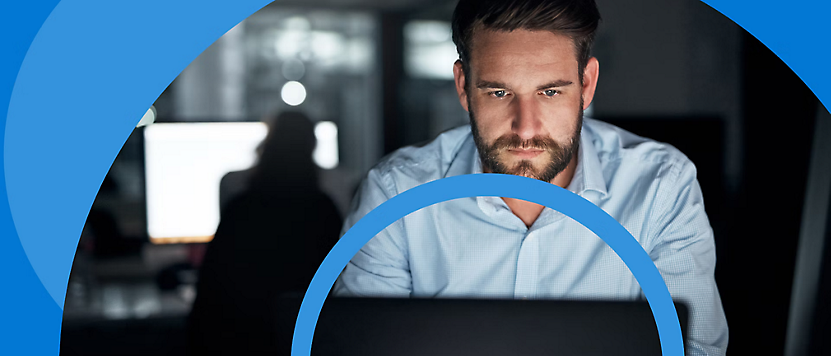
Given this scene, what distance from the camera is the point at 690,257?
132cm

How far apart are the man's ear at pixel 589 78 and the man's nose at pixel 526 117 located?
0.64 ft

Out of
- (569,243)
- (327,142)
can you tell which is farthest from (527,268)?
(327,142)

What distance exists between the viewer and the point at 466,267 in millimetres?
1442

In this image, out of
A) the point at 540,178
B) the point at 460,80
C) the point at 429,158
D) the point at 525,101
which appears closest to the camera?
the point at 525,101

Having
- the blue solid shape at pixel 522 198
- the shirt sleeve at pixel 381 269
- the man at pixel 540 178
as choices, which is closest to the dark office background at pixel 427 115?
the man at pixel 540 178

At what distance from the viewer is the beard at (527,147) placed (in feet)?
4.13

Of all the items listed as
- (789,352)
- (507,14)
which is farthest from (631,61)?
(789,352)

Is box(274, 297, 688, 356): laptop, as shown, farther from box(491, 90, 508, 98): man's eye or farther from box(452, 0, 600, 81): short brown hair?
box(452, 0, 600, 81): short brown hair

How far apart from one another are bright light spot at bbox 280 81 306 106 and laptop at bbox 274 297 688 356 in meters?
0.88

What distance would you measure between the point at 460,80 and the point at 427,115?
21 centimetres

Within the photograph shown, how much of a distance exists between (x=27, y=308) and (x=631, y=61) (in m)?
1.50

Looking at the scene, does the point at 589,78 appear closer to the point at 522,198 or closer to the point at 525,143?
the point at 525,143

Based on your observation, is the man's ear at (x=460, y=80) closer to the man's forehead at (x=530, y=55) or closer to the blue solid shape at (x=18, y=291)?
the man's forehead at (x=530, y=55)

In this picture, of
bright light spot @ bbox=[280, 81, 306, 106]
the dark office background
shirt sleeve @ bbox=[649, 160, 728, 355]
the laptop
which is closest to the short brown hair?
the dark office background
